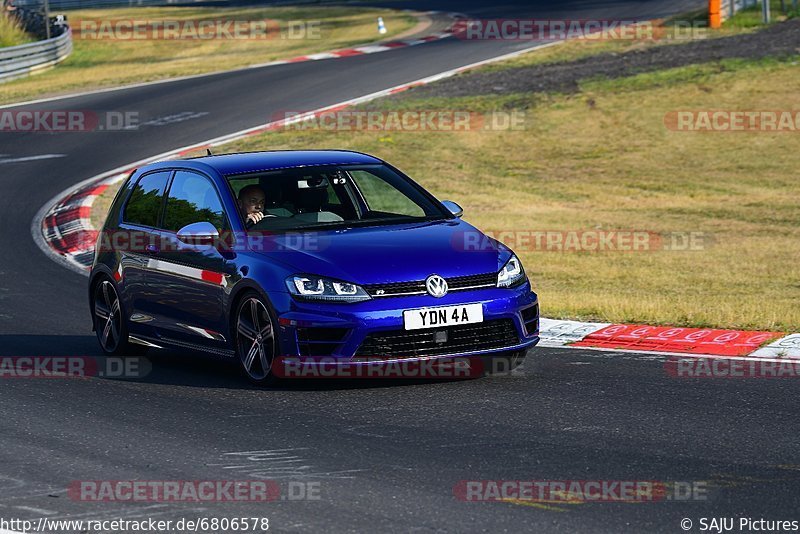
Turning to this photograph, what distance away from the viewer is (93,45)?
4600 cm

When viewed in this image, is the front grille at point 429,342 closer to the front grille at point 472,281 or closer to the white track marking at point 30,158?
the front grille at point 472,281

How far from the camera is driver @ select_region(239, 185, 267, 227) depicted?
31.2ft

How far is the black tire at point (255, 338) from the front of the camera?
882 centimetres

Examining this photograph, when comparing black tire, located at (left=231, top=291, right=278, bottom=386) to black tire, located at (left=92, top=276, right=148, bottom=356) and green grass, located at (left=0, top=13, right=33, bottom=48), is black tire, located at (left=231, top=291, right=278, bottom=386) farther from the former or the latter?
green grass, located at (left=0, top=13, right=33, bottom=48)

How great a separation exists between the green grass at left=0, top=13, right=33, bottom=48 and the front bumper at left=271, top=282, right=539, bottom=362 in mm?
34085

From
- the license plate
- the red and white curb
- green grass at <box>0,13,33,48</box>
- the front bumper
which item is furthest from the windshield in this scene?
green grass at <box>0,13,33,48</box>

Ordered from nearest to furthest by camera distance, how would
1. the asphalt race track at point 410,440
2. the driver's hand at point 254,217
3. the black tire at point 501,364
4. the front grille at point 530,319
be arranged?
the asphalt race track at point 410,440 → the front grille at point 530,319 → the black tire at point 501,364 → the driver's hand at point 254,217

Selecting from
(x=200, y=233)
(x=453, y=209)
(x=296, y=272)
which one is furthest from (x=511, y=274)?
(x=200, y=233)

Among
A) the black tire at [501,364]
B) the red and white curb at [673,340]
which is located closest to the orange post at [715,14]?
the red and white curb at [673,340]

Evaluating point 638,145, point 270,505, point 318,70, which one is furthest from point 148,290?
point 318,70

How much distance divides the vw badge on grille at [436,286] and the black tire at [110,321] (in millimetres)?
3049

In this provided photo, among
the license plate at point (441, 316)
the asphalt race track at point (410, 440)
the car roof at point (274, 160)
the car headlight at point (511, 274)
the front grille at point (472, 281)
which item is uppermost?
the car roof at point (274, 160)

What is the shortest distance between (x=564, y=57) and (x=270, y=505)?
92.0 feet

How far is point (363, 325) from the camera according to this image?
8.39 metres
